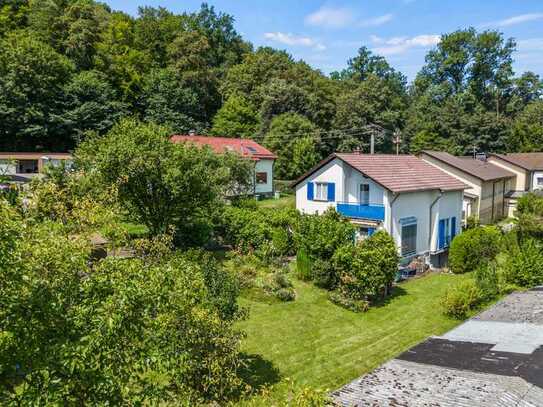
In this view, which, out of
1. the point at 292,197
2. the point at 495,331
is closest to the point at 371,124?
the point at 292,197

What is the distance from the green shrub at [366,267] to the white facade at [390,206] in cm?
530

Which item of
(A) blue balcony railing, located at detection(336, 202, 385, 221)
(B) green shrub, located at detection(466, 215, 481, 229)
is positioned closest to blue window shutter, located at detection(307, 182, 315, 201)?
(A) blue balcony railing, located at detection(336, 202, 385, 221)

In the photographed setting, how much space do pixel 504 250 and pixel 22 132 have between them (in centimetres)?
Result: 5315

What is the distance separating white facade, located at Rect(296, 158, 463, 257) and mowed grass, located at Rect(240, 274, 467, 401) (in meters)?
5.37

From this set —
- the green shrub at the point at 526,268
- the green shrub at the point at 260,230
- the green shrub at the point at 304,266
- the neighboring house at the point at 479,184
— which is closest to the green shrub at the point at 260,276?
the green shrub at the point at 304,266

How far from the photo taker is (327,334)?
1812 centimetres

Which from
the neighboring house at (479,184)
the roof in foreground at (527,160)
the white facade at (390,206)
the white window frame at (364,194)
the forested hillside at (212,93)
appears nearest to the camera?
the white facade at (390,206)

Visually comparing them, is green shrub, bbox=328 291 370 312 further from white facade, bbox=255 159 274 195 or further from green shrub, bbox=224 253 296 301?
white facade, bbox=255 159 274 195

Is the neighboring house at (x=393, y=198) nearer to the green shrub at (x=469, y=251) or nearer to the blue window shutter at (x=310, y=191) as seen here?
the blue window shutter at (x=310, y=191)

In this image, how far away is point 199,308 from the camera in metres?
10.9

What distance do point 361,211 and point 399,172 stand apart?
4311 millimetres

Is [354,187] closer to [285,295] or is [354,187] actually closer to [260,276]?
[260,276]

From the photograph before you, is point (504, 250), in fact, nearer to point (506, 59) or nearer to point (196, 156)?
point (196, 156)

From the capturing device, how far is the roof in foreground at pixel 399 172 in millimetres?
28000
